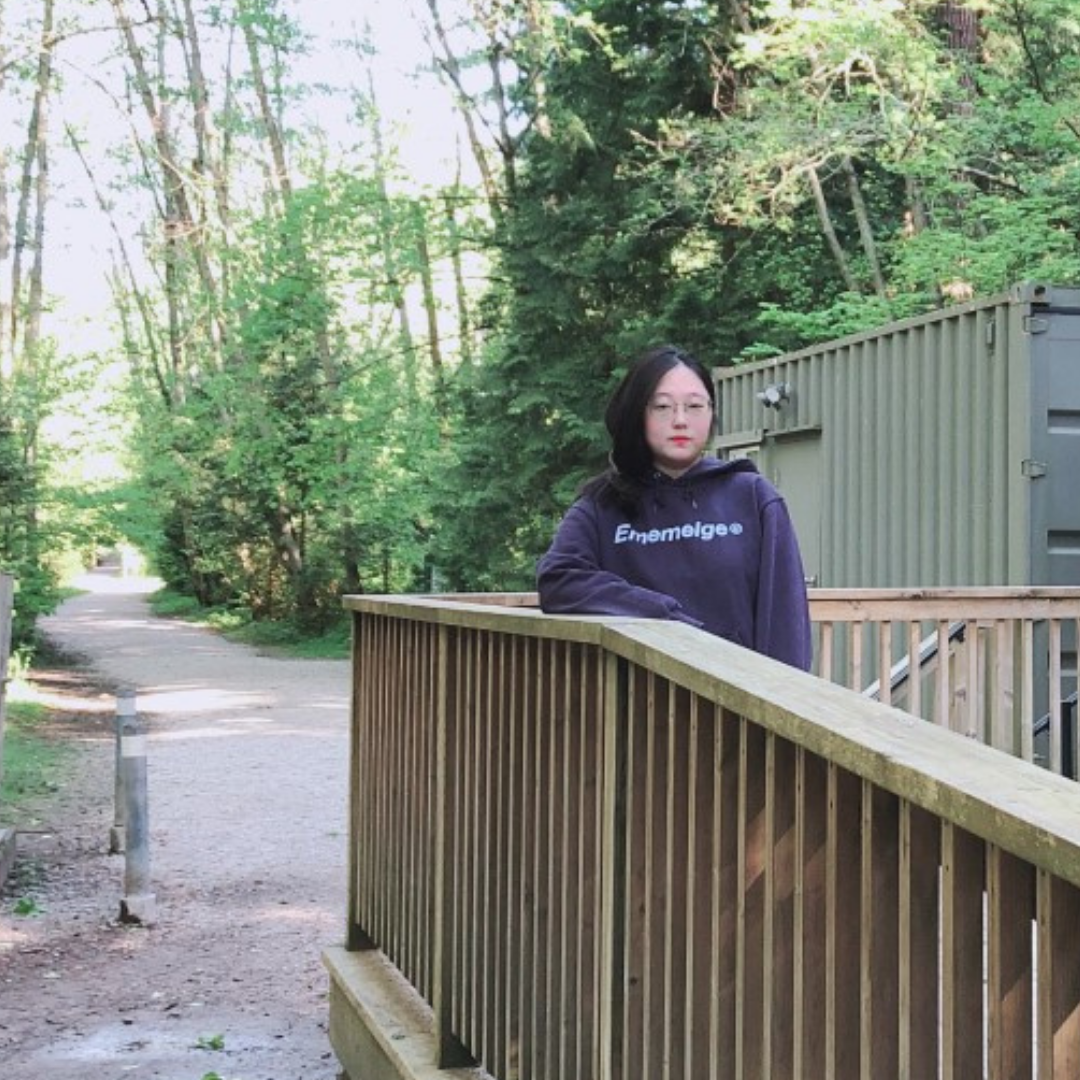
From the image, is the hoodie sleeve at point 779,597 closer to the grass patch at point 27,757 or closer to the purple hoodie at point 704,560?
the purple hoodie at point 704,560

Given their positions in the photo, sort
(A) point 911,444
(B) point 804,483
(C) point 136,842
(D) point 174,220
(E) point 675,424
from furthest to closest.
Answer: (D) point 174,220 → (B) point 804,483 → (A) point 911,444 → (C) point 136,842 → (E) point 675,424

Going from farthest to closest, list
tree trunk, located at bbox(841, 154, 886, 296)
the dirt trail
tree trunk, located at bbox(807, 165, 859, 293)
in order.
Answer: tree trunk, located at bbox(807, 165, 859, 293)
tree trunk, located at bbox(841, 154, 886, 296)
the dirt trail

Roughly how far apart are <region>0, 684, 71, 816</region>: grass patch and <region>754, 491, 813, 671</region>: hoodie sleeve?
784cm

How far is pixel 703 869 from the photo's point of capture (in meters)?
2.16

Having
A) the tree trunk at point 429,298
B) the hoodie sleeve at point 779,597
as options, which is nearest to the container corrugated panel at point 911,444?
the hoodie sleeve at point 779,597

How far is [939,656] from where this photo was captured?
5.54 metres

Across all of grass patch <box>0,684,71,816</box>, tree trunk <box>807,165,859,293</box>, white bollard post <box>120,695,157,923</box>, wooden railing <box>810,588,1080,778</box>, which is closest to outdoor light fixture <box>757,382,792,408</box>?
wooden railing <box>810,588,1080,778</box>

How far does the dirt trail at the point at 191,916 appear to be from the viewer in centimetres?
495

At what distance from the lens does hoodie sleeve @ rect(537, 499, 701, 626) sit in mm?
2877

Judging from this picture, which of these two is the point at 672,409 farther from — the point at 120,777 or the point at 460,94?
the point at 460,94

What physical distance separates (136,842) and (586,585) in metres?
4.53

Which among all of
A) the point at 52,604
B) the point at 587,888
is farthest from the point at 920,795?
the point at 52,604

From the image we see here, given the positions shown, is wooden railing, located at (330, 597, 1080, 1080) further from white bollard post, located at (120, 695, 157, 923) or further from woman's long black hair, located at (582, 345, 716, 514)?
white bollard post, located at (120, 695, 157, 923)

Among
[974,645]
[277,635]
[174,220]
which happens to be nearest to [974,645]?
[974,645]
